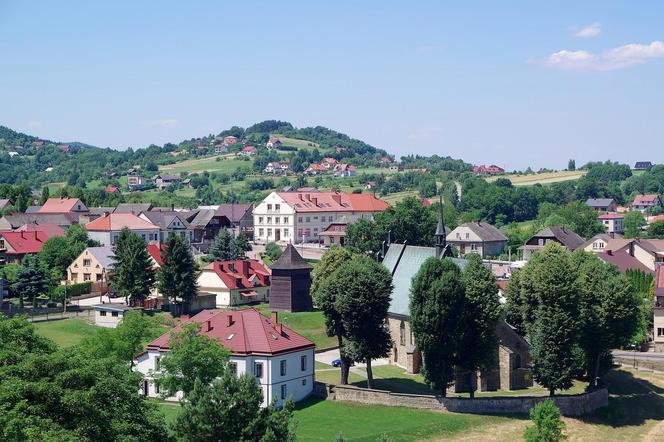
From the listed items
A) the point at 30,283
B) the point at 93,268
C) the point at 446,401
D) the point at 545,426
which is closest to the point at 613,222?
the point at 93,268

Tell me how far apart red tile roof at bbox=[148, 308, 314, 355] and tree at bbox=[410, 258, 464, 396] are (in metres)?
8.03

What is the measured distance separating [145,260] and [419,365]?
2859cm

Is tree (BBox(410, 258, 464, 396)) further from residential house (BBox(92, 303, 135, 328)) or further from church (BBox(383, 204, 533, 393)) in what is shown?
residential house (BBox(92, 303, 135, 328))

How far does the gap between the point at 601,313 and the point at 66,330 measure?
42.6 metres

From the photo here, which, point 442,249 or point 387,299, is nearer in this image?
point 387,299

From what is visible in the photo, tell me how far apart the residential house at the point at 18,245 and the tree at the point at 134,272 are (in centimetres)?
2896

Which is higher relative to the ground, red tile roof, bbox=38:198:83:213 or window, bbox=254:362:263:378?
red tile roof, bbox=38:198:83:213

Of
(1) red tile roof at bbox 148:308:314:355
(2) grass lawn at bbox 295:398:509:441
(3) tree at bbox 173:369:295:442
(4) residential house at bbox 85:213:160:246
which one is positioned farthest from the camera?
(4) residential house at bbox 85:213:160:246

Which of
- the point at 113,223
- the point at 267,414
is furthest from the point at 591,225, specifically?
the point at 267,414

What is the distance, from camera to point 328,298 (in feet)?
208

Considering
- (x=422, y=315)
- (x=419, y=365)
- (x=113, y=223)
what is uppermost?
(x=113, y=223)

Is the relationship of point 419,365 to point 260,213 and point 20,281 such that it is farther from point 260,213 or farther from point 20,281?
point 260,213

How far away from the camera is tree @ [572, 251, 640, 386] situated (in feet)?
214

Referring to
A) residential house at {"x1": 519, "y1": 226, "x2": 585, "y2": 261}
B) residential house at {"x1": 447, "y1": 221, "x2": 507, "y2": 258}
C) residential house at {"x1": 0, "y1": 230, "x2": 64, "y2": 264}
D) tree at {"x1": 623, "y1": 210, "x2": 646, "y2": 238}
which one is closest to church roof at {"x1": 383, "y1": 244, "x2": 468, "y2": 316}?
residential house at {"x1": 0, "y1": 230, "x2": 64, "y2": 264}
